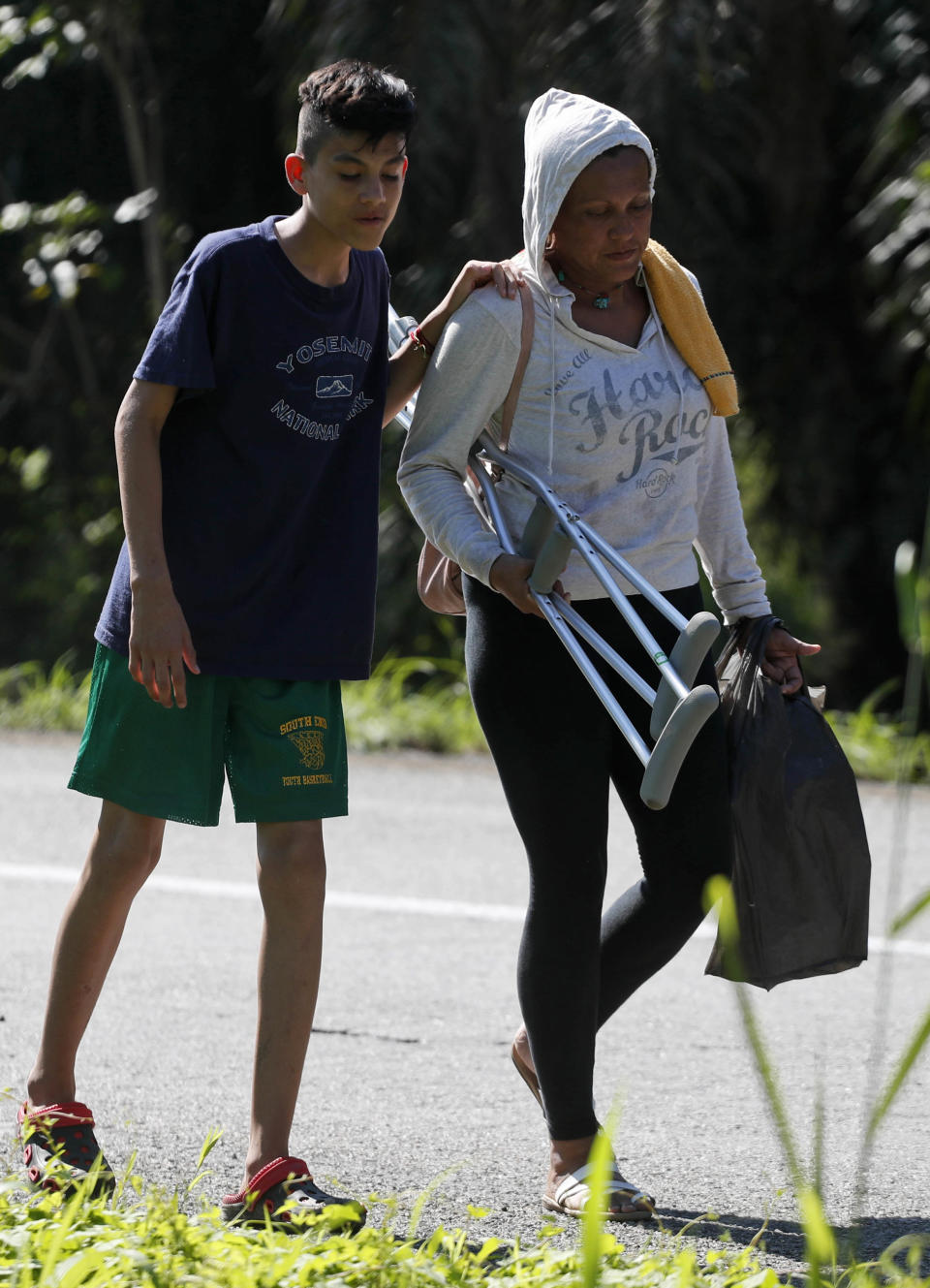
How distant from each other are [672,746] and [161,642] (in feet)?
2.90

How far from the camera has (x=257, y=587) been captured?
3.12 m

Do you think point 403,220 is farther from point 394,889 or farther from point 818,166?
point 394,889

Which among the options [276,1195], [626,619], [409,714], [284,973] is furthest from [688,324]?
[409,714]

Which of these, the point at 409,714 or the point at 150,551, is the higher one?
the point at 150,551

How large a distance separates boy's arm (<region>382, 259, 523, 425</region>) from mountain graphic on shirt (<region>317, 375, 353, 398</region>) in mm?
136

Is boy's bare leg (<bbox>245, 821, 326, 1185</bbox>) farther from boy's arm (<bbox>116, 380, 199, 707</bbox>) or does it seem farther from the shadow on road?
the shadow on road

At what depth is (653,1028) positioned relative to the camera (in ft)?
15.0

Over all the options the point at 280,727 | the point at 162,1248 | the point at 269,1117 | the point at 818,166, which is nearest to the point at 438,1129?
the point at 269,1117

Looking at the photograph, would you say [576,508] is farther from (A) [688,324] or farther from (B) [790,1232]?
(B) [790,1232]

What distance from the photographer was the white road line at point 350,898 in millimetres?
5852

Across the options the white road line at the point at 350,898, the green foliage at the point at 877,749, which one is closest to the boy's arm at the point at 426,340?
the white road line at the point at 350,898

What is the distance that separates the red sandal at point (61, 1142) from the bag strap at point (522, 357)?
1409mm

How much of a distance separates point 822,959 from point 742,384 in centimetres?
924

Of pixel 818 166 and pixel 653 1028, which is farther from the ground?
pixel 818 166
